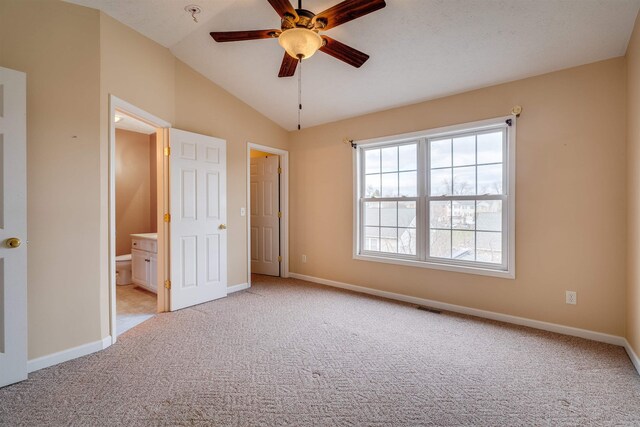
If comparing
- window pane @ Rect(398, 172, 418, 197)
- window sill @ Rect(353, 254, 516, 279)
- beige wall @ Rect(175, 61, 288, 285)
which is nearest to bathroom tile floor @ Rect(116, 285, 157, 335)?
beige wall @ Rect(175, 61, 288, 285)

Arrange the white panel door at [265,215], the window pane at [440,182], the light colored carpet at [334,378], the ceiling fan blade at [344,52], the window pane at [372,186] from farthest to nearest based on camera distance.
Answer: the white panel door at [265,215] < the window pane at [372,186] < the window pane at [440,182] < the ceiling fan blade at [344,52] < the light colored carpet at [334,378]

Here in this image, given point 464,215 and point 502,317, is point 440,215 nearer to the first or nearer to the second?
point 464,215

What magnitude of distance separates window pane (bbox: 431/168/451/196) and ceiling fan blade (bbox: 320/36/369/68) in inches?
70.7

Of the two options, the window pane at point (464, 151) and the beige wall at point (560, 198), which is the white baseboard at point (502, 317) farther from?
the window pane at point (464, 151)

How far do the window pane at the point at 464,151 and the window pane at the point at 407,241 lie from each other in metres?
1.00

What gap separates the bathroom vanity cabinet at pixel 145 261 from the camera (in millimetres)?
4109

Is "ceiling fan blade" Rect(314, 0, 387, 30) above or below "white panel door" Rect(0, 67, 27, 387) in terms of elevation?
above

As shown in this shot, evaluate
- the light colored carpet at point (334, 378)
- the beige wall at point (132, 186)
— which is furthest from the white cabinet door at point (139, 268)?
the light colored carpet at point (334, 378)

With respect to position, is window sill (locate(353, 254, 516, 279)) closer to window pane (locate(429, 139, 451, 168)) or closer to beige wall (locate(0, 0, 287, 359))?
window pane (locate(429, 139, 451, 168))

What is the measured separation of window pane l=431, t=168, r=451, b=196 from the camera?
3652 mm

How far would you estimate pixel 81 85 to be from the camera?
2.49 metres

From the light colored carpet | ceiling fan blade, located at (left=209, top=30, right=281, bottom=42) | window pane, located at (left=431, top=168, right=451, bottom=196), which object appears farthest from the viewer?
window pane, located at (left=431, top=168, right=451, bottom=196)

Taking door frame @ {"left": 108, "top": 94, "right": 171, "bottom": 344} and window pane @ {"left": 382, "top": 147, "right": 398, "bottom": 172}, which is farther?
window pane @ {"left": 382, "top": 147, "right": 398, "bottom": 172}

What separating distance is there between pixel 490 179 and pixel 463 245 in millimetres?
800
